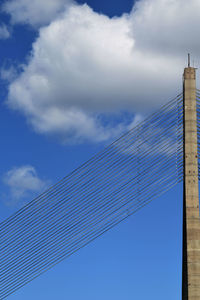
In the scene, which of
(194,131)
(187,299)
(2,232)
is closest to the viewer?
(187,299)

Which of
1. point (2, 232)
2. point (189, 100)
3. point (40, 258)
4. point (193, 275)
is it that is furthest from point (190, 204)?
point (2, 232)

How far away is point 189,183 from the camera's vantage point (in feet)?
133

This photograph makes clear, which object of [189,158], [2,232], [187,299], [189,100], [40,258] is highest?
[189,100]

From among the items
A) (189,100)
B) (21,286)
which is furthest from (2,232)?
(189,100)

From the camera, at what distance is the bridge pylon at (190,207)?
129 feet

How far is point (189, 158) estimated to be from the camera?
4097 cm

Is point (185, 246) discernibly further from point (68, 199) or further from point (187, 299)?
point (68, 199)

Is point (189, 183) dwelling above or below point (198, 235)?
above

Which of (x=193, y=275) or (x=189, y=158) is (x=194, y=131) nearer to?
→ (x=189, y=158)

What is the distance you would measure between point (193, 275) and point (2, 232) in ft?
48.1

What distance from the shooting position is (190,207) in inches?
1596

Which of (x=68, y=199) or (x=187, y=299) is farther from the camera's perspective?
(x=68, y=199)

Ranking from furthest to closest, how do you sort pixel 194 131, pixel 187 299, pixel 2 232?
pixel 2 232 < pixel 194 131 < pixel 187 299

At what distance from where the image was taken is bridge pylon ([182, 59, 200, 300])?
39.3m
